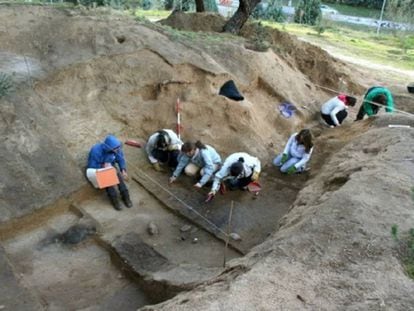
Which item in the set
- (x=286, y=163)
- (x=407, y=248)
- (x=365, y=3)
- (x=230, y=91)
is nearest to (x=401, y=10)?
(x=365, y=3)

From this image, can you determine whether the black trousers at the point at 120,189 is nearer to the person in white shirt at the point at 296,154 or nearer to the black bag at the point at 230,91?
the person in white shirt at the point at 296,154

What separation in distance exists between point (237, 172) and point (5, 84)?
3.94m

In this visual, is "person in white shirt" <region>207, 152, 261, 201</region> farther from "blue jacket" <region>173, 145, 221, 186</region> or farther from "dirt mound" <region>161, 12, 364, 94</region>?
"dirt mound" <region>161, 12, 364, 94</region>

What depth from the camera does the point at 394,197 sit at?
520 cm

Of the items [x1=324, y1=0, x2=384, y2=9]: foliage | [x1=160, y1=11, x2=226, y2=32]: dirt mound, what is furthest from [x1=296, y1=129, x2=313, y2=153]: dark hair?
[x1=324, y1=0, x2=384, y2=9]: foliage

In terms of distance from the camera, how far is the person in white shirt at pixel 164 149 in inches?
315

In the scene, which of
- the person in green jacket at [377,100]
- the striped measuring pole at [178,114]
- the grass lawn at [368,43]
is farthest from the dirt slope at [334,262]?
the grass lawn at [368,43]

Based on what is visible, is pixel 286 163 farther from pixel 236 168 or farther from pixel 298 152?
pixel 236 168

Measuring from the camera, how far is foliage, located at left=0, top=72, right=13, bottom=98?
7406 millimetres

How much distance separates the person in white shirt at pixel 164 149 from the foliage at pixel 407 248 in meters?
4.47

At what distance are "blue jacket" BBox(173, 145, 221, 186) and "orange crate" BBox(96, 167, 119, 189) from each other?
3.78ft

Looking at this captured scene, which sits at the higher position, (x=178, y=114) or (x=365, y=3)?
(x=178, y=114)

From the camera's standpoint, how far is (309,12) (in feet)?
105

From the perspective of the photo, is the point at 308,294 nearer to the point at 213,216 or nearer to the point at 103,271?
the point at 103,271
